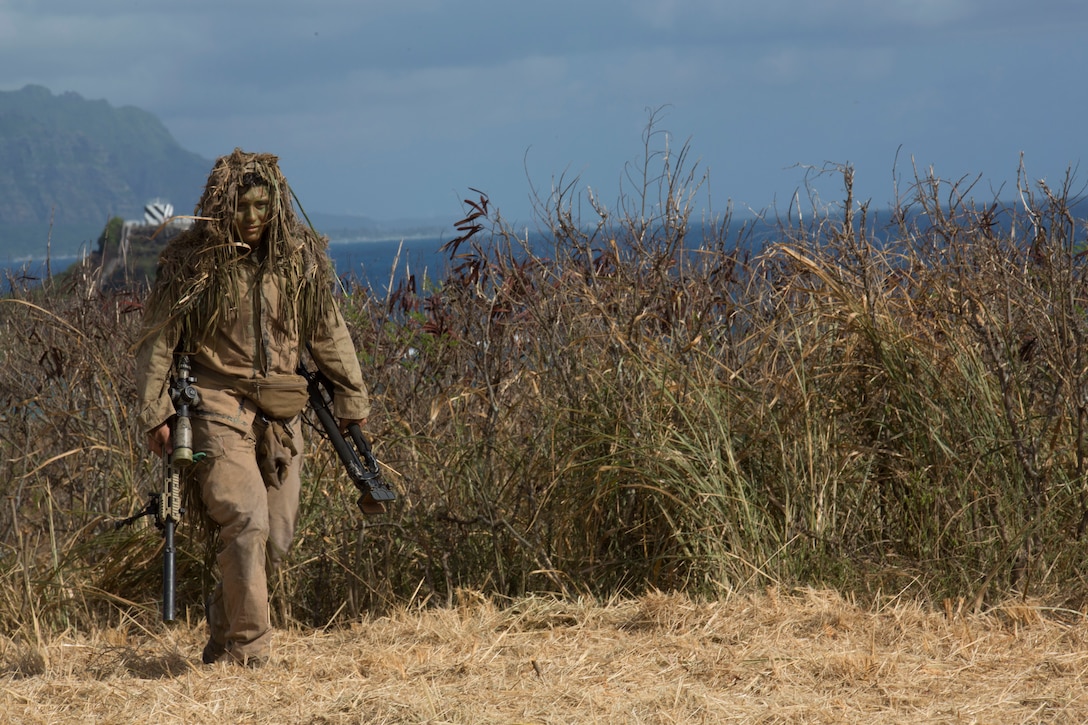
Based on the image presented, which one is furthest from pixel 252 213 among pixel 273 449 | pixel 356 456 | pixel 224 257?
pixel 356 456

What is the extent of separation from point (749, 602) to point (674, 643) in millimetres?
413

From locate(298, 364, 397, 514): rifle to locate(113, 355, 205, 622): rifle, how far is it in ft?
1.39

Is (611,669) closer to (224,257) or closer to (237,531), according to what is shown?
(237,531)

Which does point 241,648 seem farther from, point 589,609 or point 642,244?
point 642,244

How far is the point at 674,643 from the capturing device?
3641 mm

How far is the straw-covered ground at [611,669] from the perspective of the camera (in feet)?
10.4

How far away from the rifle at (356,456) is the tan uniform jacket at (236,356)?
0.07 metres

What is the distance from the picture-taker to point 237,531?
3.62m

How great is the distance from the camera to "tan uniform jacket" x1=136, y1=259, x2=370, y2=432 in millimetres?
3664

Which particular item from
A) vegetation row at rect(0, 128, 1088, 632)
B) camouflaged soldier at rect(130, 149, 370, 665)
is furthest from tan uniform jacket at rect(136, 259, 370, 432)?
vegetation row at rect(0, 128, 1088, 632)

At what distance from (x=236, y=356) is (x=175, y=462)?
1.37 feet

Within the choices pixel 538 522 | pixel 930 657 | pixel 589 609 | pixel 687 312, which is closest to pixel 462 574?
pixel 538 522

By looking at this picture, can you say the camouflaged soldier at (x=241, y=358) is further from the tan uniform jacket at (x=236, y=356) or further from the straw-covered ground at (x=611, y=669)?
the straw-covered ground at (x=611, y=669)

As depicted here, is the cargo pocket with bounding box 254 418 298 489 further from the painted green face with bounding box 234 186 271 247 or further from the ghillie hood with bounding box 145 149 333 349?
the painted green face with bounding box 234 186 271 247
